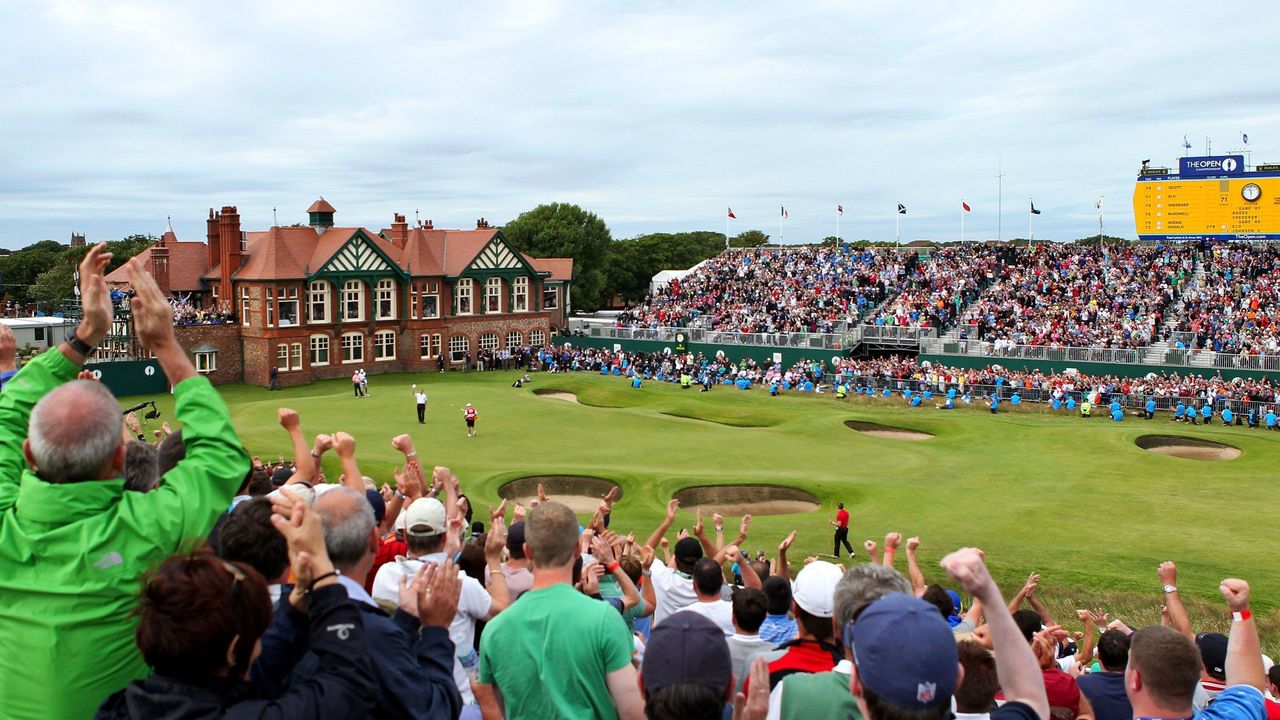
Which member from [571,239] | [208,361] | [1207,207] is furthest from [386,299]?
[1207,207]

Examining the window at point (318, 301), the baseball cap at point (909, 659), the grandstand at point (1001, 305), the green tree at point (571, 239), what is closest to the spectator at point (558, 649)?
the baseball cap at point (909, 659)

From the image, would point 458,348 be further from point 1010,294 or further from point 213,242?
point 1010,294

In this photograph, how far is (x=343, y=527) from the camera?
4539mm

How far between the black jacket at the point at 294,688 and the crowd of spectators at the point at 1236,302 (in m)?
43.7

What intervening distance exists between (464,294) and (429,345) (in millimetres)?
3826

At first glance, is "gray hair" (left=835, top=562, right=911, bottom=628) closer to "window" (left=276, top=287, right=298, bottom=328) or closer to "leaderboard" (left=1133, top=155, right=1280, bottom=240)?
"window" (left=276, top=287, right=298, bottom=328)

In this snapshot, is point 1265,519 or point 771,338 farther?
point 771,338

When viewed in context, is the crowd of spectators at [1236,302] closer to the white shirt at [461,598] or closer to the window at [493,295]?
the window at [493,295]

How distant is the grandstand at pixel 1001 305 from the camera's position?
43.1m

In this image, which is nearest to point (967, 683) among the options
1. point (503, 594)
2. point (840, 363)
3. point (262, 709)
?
point (503, 594)

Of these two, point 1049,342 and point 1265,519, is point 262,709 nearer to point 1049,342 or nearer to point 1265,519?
point 1265,519

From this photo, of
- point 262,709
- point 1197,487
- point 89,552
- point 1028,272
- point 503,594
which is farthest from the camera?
point 1028,272

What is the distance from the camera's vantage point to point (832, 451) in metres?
30.7

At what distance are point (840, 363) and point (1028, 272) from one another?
14.5 metres
